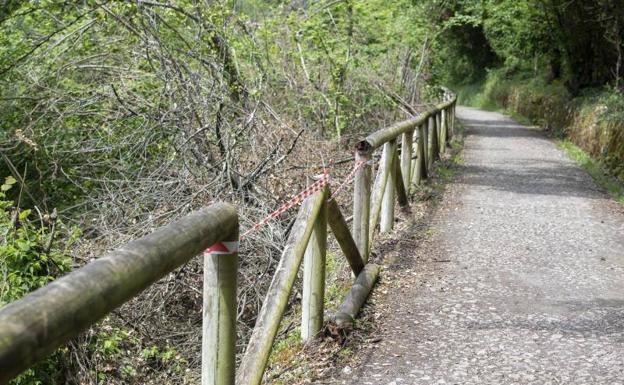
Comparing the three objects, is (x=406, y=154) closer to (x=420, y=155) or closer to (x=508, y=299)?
(x=420, y=155)

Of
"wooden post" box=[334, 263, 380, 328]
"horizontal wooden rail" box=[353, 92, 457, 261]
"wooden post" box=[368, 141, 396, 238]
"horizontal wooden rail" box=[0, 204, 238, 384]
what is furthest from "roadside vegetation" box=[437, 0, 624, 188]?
"horizontal wooden rail" box=[0, 204, 238, 384]

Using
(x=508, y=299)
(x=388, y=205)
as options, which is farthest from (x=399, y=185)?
(x=508, y=299)

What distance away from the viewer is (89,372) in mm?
4566

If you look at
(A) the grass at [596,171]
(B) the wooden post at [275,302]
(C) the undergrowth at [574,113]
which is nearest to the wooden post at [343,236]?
(B) the wooden post at [275,302]

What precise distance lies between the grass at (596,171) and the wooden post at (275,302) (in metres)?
8.13

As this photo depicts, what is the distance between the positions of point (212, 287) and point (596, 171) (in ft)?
43.8

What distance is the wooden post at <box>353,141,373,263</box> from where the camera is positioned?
235 inches

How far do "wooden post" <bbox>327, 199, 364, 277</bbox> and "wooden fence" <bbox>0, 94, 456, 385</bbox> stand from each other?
0.03 ft

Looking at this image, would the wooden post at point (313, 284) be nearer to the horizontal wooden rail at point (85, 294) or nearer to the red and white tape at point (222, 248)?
the red and white tape at point (222, 248)

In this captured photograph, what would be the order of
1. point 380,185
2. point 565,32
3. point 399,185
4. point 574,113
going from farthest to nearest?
point 565,32, point 574,113, point 399,185, point 380,185

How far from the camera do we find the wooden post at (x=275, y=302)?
3.49 meters

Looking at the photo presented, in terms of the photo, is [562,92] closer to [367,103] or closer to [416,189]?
[367,103]

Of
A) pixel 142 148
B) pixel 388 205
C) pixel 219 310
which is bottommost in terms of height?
pixel 388 205

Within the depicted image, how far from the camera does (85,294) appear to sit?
1.69m
